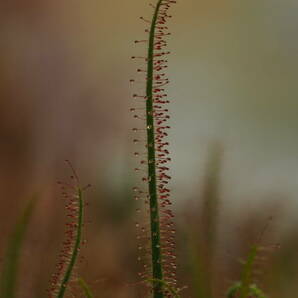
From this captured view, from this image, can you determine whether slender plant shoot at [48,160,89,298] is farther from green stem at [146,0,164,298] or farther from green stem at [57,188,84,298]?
green stem at [146,0,164,298]

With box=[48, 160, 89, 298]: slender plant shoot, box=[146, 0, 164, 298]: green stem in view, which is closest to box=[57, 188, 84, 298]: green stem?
box=[48, 160, 89, 298]: slender plant shoot

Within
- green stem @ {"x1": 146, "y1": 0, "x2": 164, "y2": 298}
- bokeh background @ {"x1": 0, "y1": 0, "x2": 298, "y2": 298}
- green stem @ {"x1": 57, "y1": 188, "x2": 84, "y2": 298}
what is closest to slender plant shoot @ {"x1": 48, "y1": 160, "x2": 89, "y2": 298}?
green stem @ {"x1": 57, "y1": 188, "x2": 84, "y2": 298}

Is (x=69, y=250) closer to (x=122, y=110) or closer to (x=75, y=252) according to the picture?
(x=75, y=252)

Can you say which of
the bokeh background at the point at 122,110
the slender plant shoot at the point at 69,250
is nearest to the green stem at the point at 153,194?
the slender plant shoot at the point at 69,250

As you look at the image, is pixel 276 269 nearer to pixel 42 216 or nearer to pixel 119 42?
pixel 42 216

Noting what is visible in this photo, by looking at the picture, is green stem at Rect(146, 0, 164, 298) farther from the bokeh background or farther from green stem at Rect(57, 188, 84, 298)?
the bokeh background

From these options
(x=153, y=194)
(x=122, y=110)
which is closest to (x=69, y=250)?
(x=153, y=194)

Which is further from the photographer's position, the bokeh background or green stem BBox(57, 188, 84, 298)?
the bokeh background

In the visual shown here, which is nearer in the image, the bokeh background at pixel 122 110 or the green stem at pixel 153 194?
the green stem at pixel 153 194

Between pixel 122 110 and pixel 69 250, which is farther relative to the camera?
pixel 122 110

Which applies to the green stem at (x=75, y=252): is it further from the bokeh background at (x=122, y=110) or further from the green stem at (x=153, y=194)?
the bokeh background at (x=122, y=110)
